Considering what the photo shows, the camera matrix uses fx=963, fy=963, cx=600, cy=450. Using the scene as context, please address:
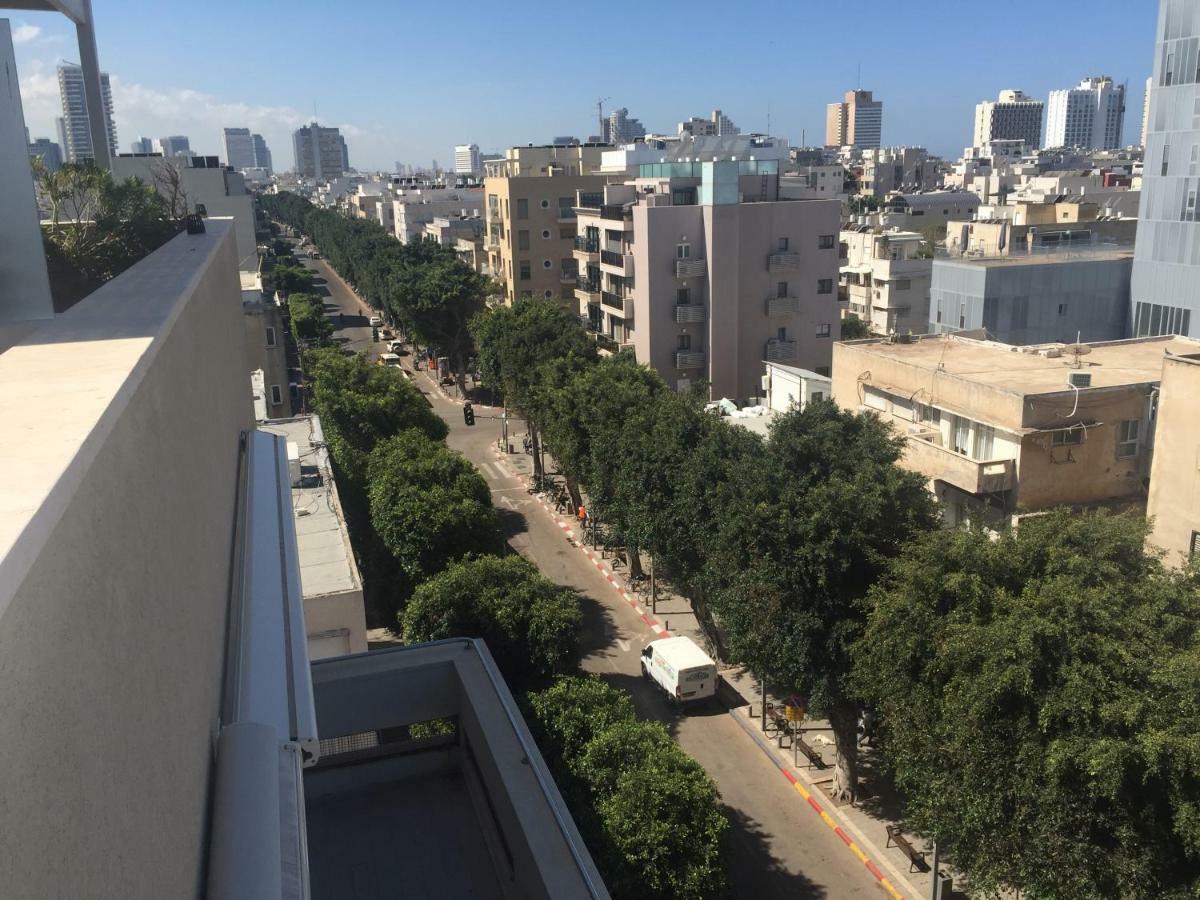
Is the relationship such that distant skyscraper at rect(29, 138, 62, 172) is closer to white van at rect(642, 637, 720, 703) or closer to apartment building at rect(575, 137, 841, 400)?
white van at rect(642, 637, 720, 703)

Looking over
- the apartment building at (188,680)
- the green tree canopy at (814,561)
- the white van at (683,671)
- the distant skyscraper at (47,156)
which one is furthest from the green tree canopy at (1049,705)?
the distant skyscraper at (47,156)

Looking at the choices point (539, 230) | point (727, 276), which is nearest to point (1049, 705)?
point (727, 276)

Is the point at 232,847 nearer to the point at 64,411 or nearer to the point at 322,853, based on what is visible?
the point at 64,411

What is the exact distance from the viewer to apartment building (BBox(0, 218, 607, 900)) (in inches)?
100

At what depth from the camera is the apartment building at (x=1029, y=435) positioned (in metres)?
17.5

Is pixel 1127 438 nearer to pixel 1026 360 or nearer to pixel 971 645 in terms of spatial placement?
pixel 1026 360

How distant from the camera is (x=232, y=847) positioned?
4582 mm

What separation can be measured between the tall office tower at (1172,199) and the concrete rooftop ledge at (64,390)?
29684 millimetres

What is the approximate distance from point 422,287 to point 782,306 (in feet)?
60.7

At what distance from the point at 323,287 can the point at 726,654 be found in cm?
7986

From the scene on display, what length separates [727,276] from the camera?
Result: 120 feet

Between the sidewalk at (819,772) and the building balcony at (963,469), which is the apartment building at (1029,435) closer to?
the building balcony at (963,469)

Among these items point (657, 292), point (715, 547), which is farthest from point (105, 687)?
point (657, 292)

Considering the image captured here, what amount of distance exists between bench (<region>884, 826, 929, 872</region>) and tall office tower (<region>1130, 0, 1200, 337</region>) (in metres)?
21.4
